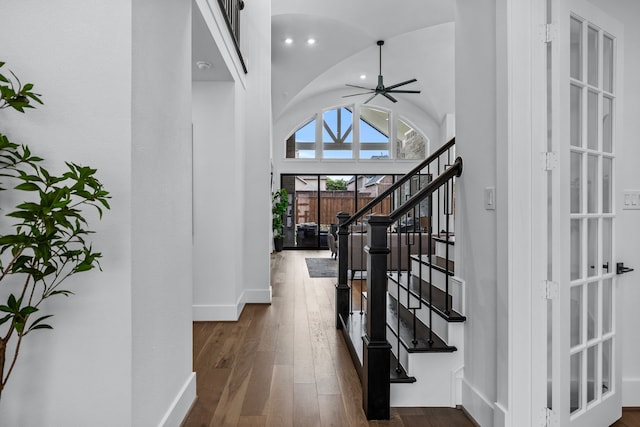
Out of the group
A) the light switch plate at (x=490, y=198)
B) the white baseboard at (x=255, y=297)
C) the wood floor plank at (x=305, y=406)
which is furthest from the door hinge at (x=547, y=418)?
the white baseboard at (x=255, y=297)

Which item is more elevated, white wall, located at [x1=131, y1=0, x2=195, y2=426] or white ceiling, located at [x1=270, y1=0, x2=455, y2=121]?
white ceiling, located at [x1=270, y1=0, x2=455, y2=121]

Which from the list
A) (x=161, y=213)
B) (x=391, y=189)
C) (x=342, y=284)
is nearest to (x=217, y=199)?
(x=342, y=284)

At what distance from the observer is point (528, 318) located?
5.67ft

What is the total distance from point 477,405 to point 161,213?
1.82m

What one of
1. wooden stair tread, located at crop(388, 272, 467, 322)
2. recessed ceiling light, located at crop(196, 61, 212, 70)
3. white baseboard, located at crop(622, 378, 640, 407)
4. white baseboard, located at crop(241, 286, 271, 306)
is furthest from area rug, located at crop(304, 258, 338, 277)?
white baseboard, located at crop(622, 378, 640, 407)

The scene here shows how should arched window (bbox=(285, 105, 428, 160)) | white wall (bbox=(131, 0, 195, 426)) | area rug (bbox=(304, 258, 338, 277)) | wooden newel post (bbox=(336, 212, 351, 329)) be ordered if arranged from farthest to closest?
1. arched window (bbox=(285, 105, 428, 160))
2. area rug (bbox=(304, 258, 338, 277))
3. wooden newel post (bbox=(336, 212, 351, 329))
4. white wall (bbox=(131, 0, 195, 426))

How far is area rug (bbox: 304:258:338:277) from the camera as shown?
655cm

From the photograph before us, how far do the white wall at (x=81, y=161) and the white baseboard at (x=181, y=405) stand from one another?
1.46 ft

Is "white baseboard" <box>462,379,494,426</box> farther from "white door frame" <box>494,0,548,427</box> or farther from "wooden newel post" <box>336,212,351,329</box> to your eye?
"wooden newel post" <box>336,212,351,329</box>

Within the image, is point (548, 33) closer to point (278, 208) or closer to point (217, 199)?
point (217, 199)

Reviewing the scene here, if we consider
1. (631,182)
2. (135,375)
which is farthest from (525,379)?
(135,375)

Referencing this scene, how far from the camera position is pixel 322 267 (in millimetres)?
7348

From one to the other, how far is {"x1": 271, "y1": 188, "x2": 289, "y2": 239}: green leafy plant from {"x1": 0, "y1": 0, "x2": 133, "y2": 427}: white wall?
26.6 feet

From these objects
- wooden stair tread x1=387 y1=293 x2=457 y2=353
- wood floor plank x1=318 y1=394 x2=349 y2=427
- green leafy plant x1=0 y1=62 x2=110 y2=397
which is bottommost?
wood floor plank x1=318 y1=394 x2=349 y2=427
